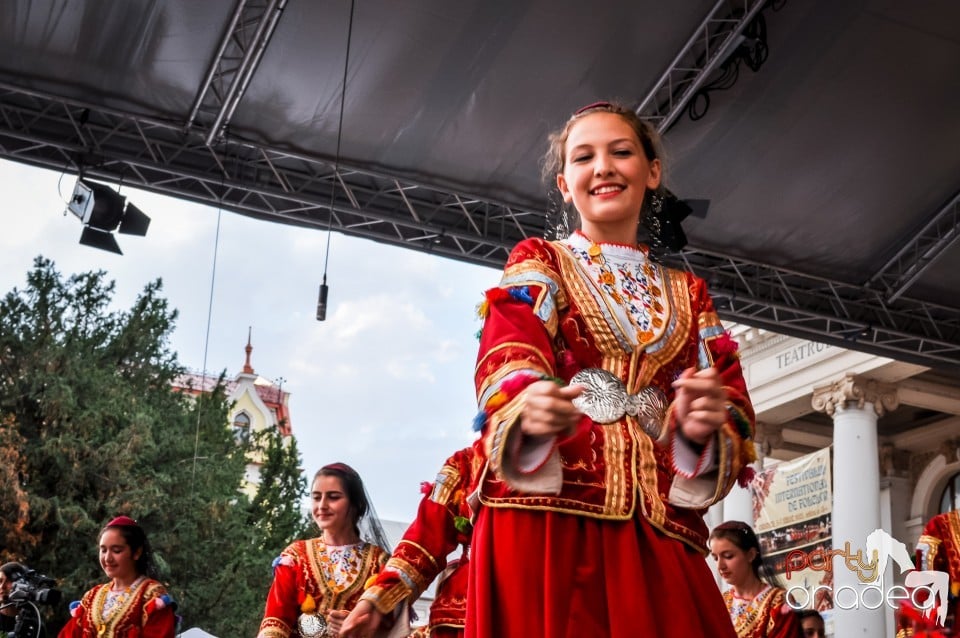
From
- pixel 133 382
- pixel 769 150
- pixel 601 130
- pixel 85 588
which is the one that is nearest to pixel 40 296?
pixel 133 382

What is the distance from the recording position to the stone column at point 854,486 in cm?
1502

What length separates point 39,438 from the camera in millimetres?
21641

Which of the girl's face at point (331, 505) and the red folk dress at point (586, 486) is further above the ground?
the girl's face at point (331, 505)

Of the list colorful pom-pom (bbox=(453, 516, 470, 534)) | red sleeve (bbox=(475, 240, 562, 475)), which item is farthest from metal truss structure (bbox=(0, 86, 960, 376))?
red sleeve (bbox=(475, 240, 562, 475))

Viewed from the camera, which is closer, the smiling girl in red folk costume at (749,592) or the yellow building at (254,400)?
the smiling girl in red folk costume at (749,592)

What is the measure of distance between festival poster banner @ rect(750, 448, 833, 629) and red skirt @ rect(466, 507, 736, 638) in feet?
45.6

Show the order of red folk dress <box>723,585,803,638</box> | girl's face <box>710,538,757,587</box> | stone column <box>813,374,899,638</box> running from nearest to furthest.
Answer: red folk dress <box>723,585,803,638</box> < girl's face <box>710,538,757,587</box> < stone column <box>813,374,899,638</box>

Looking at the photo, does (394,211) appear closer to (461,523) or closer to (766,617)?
(766,617)

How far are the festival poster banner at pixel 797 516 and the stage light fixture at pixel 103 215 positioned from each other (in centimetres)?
958

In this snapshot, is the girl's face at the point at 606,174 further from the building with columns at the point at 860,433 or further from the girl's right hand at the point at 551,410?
the building with columns at the point at 860,433

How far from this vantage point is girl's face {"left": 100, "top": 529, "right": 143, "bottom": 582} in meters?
6.59

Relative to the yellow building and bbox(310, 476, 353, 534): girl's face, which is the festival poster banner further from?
the yellow building

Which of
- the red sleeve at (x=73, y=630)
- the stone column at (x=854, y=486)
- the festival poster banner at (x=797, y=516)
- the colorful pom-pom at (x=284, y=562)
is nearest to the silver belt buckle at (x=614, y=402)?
the colorful pom-pom at (x=284, y=562)

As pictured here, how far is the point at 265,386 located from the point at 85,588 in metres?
17.7
